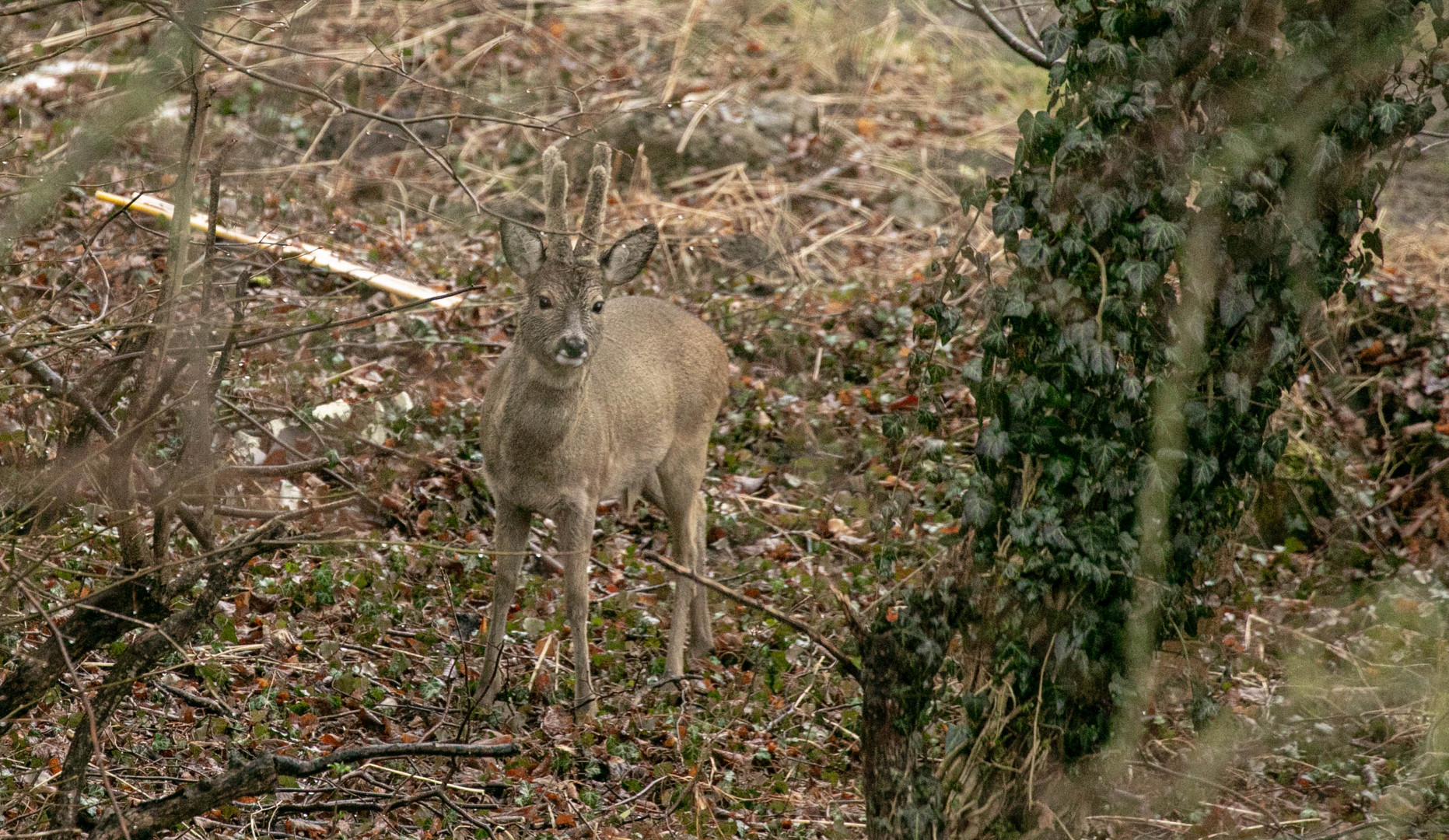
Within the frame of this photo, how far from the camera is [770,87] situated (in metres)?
14.6

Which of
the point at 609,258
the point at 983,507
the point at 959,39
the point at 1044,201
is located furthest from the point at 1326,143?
the point at 959,39

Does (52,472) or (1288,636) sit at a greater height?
(52,472)

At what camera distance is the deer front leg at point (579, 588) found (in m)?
6.33

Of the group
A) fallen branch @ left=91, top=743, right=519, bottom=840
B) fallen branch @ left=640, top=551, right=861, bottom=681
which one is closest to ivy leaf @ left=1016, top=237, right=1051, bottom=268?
fallen branch @ left=640, top=551, right=861, bottom=681

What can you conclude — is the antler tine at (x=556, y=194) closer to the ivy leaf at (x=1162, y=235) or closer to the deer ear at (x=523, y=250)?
the deer ear at (x=523, y=250)

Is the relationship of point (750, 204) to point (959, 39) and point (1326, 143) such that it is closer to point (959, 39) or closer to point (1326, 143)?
point (959, 39)

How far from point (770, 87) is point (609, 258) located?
8763 mm

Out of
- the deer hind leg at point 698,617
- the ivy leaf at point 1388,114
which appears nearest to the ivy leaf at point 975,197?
the ivy leaf at point 1388,114

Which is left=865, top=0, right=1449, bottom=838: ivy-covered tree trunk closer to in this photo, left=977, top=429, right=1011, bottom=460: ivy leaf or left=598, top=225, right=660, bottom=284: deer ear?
left=977, top=429, right=1011, bottom=460: ivy leaf

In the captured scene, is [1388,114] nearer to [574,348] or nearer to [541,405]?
[574,348]

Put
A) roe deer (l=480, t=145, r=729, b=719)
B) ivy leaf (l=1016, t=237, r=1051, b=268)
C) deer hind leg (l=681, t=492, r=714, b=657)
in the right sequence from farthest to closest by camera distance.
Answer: deer hind leg (l=681, t=492, r=714, b=657)
roe deer (l=480, t=145, r=729, b=719)
ivy leaf (l=1016, t=237, r=1051, b=268)

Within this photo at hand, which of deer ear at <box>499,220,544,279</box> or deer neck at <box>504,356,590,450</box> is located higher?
deer ear at <box>499,220,544,279</box>

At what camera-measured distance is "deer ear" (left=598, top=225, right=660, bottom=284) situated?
20.7 ft

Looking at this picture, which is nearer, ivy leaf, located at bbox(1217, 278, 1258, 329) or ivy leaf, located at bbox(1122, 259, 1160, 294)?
ivy leaf, located at bbox(1122, 259, 1160, 294)
